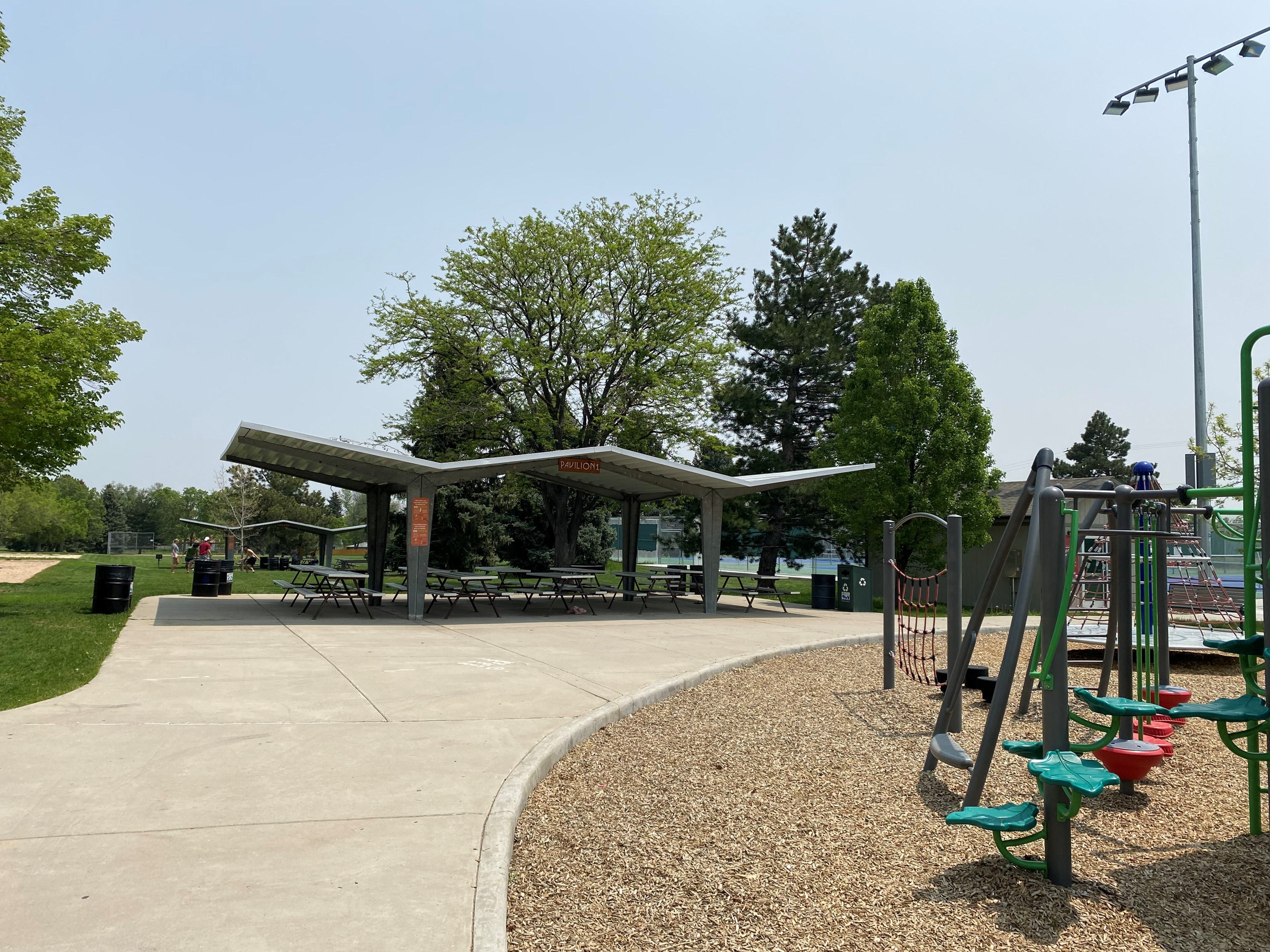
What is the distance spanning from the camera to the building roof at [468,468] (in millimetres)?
14445

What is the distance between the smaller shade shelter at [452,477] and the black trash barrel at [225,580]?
3314mm

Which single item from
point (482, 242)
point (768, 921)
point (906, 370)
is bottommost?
point (768, 921)

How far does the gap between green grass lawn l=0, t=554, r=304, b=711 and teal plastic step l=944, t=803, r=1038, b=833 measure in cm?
653

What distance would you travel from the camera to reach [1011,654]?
13.0 feet

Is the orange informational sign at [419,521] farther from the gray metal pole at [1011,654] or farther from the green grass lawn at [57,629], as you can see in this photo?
the gray metal pole at [1011,654]

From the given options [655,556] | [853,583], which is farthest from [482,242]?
[655,556]

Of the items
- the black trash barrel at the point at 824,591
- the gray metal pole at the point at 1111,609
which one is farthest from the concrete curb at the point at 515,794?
the black trash barrel at the point at 824,591

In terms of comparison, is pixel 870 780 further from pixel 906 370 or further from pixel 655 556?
pixel 655 556

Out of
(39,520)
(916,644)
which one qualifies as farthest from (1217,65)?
(39,520)

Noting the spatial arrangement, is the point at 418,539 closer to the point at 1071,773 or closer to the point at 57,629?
the point at 57,629

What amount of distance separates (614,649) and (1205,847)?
25.5 ft

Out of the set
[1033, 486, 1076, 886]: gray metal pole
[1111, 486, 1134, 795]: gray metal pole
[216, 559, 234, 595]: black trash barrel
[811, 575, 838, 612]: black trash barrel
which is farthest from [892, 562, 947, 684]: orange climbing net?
[216, 559, 234, 595]: black trash barrel

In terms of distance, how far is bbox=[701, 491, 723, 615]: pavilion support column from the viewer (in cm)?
1833

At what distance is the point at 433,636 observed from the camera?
41.1 feet
